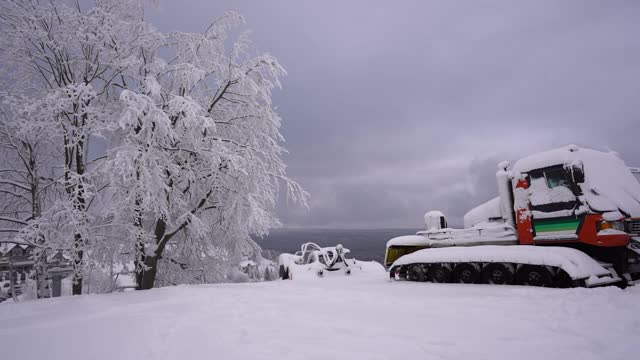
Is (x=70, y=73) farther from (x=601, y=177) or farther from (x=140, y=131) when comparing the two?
(x=601, y=177)

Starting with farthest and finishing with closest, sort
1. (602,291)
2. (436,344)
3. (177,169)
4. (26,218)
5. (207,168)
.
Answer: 1. (26,218)
2. (207,168)
3. (177,169)
4. (602,291)
5. (436,344)

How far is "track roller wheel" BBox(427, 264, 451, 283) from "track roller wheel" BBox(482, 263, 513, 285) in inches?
38.1

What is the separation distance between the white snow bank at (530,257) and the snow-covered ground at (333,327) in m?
0.81

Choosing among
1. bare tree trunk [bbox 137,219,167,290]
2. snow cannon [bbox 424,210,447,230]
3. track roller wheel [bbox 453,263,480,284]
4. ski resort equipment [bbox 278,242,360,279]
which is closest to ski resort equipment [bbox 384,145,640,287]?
track roller wheel [bbox 453,263,480,284]

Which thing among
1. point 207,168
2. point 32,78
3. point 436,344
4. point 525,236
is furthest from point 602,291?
point 32,78

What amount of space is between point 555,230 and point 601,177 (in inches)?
61.8

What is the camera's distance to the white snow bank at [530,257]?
23.9 ft

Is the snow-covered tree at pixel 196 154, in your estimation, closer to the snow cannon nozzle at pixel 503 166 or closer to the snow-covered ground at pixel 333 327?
the snow-covered ground at pixel 333 327

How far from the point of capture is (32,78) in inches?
451

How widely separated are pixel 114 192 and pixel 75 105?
3.32m

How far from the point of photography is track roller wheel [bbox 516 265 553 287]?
25.7 ft

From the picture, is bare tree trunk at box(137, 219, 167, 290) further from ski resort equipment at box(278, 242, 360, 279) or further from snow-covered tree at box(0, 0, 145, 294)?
ski resort equipment at box(278, 242, 360, 279)

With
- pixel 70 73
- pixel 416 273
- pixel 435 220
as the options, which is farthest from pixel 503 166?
pixel 70 73

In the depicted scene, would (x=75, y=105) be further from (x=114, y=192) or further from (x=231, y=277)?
(x=231, y=277)
